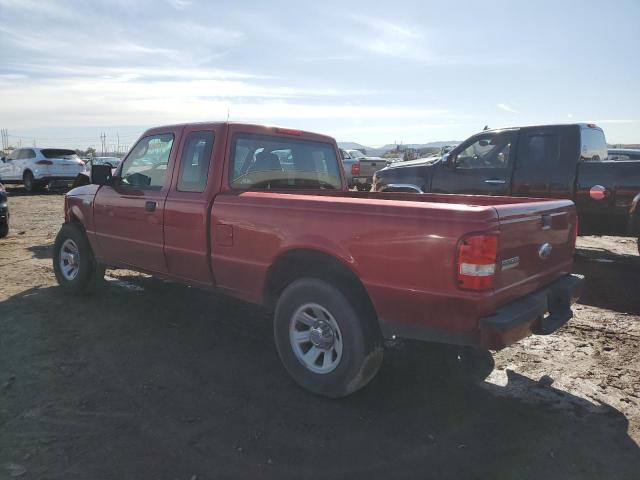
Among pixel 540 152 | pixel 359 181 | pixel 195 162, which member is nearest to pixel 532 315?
pixel 195 162

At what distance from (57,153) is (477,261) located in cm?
1990

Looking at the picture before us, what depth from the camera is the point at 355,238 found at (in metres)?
2.99

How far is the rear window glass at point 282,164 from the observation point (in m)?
4.08

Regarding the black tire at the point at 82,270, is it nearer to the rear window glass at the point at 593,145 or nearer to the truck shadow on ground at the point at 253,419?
the truck shadow on ground at the point at 253,419

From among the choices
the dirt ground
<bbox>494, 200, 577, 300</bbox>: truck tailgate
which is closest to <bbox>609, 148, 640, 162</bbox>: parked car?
the dirt ground

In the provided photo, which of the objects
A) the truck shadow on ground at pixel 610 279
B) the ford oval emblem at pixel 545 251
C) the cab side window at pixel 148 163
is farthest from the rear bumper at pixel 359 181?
the ford oval emblem at pixel 545 251

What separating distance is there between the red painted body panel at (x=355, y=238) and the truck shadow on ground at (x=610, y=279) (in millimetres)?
2170

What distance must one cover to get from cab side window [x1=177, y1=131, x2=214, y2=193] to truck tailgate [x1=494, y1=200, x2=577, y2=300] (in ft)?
7.95

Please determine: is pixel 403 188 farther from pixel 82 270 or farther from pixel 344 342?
pixel 344 342

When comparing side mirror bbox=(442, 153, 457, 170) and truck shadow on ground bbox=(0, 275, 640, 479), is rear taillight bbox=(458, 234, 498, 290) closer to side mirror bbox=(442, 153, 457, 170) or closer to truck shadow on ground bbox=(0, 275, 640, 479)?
truck shadow on ground bbox=(0, 275, 640, 479)

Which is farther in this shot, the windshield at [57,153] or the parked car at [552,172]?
the windshield at [57,153]

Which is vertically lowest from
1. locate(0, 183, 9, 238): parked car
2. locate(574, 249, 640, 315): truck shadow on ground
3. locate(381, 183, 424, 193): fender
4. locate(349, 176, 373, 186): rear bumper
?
locate(574, 249, 640, 315): truck shadow on ground

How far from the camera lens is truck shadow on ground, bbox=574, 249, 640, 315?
17.6ft

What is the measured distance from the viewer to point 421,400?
3.29m
